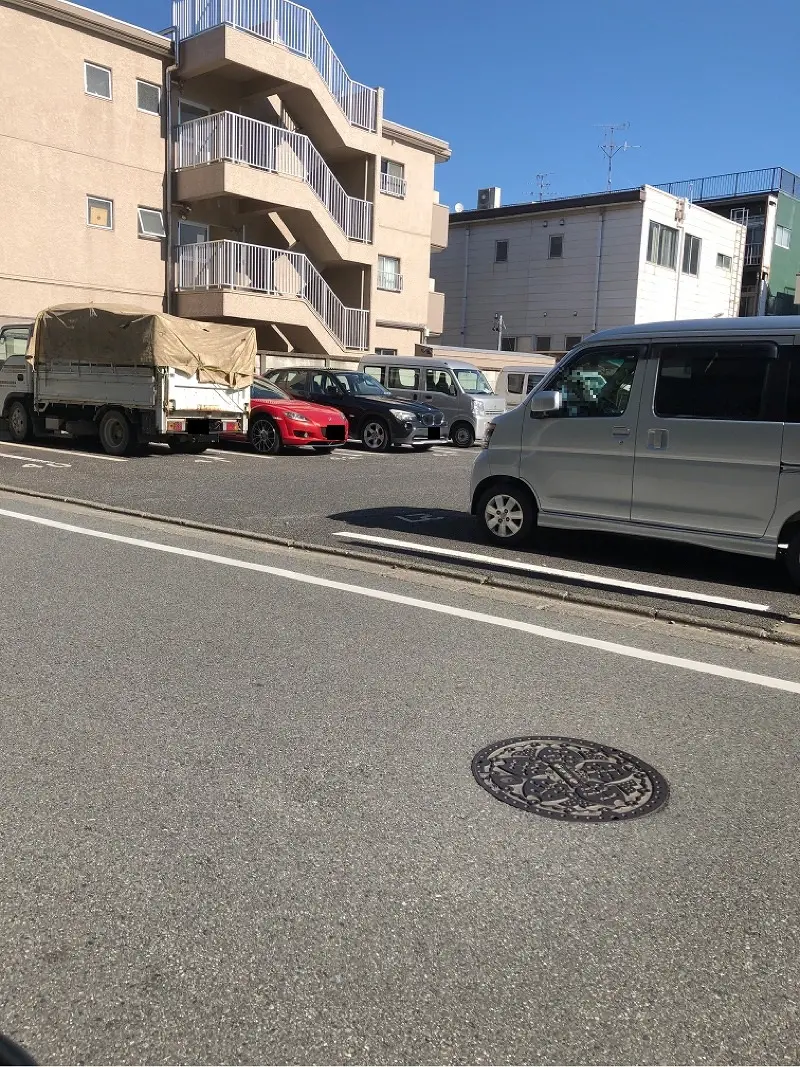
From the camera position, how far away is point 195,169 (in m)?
23.3

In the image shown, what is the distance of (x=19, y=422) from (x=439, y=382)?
917 centimetres

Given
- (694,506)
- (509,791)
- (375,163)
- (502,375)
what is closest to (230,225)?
(375,163)

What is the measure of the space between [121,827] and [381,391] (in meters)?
17.3

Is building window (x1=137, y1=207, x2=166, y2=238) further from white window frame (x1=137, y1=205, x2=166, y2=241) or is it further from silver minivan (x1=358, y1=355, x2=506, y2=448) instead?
silver minivan (x1=358, y1=355, x2=506, y2=448)

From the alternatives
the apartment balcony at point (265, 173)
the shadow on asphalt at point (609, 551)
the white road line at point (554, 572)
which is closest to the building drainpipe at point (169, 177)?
the apartment balcony at point (265, 173)

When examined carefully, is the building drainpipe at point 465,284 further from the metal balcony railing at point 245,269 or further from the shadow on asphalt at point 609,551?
the shadow on asphalt at point 609,551

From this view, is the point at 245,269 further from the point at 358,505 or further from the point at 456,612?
the point at 456,612

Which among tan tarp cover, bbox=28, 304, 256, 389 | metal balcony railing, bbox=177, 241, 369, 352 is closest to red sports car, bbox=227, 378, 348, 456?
tan tarp cover, bbox=28, 304, 256, 389

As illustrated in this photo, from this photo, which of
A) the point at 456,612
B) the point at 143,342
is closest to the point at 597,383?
the point at 456,612

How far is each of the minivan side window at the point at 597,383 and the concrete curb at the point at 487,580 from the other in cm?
156

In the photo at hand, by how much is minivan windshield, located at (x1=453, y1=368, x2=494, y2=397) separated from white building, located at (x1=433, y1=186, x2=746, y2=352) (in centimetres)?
1348

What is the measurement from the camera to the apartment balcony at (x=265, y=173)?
22984 millimetres

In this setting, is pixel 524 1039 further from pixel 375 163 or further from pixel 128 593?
pixel 375 163

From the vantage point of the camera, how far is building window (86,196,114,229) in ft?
73.6
